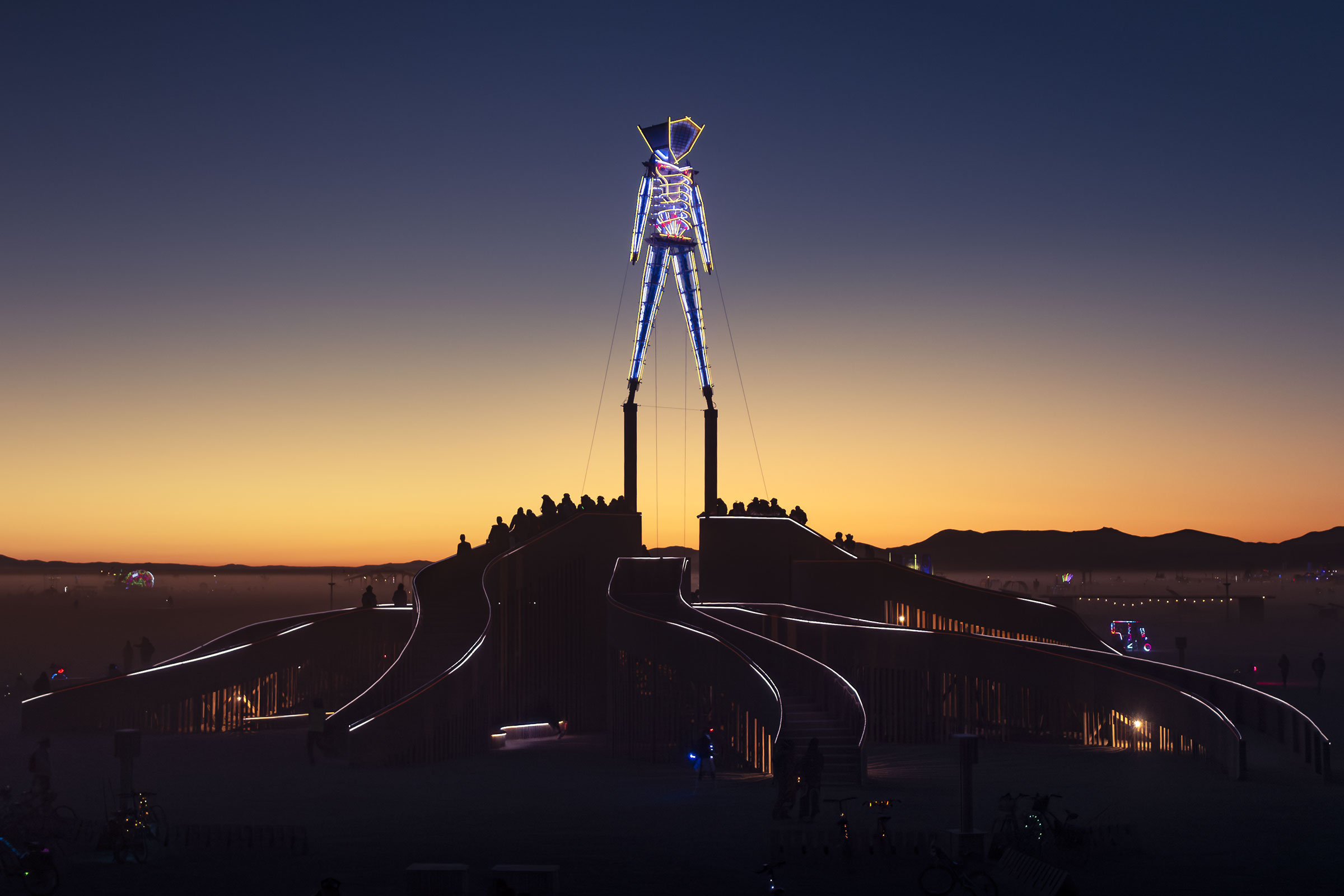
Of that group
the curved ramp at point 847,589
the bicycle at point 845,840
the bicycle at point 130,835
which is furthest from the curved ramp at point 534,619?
the bicycle at point 845,840

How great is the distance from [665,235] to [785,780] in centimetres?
2003

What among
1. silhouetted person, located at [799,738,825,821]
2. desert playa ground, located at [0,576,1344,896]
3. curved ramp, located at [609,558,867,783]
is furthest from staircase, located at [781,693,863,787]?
silhouetted person, located at [799,738,825,821]

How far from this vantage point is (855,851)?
1345 centimetres

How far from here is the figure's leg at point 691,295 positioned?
33844 millimetres

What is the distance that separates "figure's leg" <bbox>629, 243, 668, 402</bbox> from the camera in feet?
110

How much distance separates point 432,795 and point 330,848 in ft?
13.1

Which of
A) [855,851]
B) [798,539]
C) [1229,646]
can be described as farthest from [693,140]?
[1229,646]

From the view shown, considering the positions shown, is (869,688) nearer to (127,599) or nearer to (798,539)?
(798,539)

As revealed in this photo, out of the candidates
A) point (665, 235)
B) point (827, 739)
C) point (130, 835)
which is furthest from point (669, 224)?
point (130, 835)

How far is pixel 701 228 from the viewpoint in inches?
1329

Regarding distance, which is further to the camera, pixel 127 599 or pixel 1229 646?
pixel 127 599

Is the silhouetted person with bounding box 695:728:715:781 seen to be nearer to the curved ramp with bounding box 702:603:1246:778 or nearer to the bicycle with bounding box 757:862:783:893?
the curved ramp with bounding box 702:603:1246:778

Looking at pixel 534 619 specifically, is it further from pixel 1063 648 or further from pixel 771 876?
pixel 771 876

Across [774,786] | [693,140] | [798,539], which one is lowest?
[774,786]
